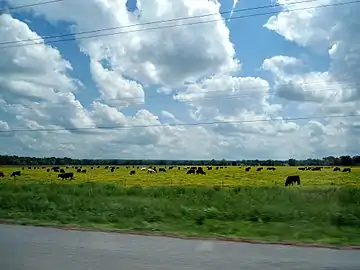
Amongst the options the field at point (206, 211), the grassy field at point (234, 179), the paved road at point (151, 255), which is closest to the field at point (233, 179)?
the grassy field at point (234, 179)

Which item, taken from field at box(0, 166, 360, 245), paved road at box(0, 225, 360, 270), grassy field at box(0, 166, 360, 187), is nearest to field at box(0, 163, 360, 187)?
grassy field at box(0, 166, 360, 187)

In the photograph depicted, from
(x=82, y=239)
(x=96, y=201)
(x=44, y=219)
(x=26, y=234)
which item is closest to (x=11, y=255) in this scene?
(x=82, y=239)

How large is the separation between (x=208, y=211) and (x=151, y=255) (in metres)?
8.44

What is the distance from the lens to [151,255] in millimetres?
9094

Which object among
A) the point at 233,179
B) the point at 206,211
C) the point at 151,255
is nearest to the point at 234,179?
the point at 233,179

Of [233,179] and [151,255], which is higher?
[233,179]

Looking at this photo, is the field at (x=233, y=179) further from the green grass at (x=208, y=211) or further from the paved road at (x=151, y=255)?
the paved road at (x=151, y=255)

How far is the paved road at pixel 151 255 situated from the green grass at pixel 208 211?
6.39ft

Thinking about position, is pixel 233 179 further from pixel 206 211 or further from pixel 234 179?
pixel 206 211

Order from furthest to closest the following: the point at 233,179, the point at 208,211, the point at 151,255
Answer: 1. the point at 233,179
2. the point at 208,211
3. the point at 151,255

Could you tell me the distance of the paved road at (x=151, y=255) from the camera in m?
8.13

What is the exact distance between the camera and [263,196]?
853 inches

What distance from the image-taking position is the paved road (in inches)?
320

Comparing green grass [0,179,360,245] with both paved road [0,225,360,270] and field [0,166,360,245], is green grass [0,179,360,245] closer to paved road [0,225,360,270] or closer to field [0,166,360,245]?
field [0,166,360,245]
